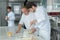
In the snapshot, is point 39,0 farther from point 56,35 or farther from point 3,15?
point 56,35

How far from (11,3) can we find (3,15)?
571mm

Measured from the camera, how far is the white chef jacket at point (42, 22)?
114 inches

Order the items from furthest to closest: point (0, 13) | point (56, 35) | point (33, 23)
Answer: point (0, 13) → point (56, 35) → point (33, 23)

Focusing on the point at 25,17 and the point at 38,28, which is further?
the point at 25,17

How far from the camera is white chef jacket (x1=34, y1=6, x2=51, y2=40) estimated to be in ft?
9.53

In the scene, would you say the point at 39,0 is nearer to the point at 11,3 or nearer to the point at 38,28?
the point at 11,3

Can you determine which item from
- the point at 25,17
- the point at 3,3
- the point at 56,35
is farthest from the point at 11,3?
the point at 56,35

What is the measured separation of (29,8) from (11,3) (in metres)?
3.86

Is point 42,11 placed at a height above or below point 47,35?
above

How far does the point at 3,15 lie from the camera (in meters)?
6.83

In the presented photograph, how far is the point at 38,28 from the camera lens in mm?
3049

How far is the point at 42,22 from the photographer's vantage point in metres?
2.95

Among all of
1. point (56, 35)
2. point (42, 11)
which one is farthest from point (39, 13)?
point (56, 35)

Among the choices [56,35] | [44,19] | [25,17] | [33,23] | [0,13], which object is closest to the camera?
[44,19]
